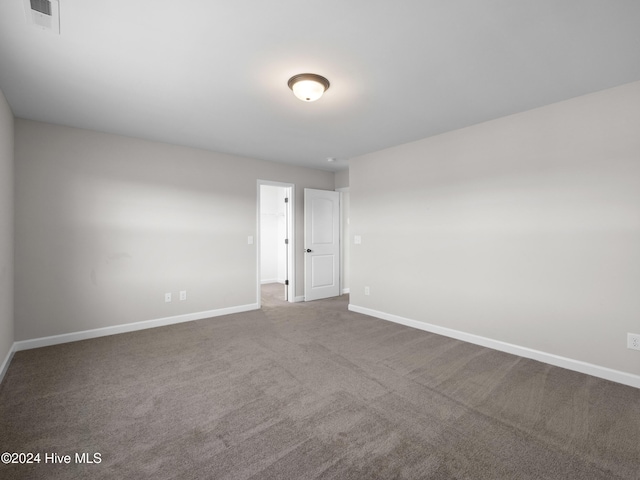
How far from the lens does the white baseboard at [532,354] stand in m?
2.51

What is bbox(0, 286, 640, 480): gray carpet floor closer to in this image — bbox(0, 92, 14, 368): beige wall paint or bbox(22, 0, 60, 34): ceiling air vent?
bbox(0, 92, 14, 368): beige wall paint

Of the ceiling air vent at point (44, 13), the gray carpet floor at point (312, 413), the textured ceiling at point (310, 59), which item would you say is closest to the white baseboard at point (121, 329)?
the gray carpet floor at point (312, 413)

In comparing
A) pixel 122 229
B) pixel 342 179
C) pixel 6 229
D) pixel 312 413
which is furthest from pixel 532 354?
pixel 6 229

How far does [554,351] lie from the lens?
2861 mm

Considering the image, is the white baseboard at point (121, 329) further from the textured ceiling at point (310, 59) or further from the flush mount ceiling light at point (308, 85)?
the flush mount ceiling light at point (308, 85)

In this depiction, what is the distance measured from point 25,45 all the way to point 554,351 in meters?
4.89

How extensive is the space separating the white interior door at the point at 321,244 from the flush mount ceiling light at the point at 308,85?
3.04 metres

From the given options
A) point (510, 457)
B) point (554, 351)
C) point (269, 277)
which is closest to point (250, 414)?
point (510, 457)

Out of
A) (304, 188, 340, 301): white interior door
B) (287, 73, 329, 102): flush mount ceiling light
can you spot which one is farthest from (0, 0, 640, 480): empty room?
(304, 188, 340, 301): white interior door

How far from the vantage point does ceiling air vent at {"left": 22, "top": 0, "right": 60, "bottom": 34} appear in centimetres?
162

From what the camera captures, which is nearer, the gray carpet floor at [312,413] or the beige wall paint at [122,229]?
the gray carpet floor at [312,413]

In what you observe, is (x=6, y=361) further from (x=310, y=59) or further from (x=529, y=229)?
(x=529, y=229)

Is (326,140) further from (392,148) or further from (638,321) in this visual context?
(638,321)

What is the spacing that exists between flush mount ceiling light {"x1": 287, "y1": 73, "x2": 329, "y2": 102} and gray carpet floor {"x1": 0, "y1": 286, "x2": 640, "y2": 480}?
2.38m
